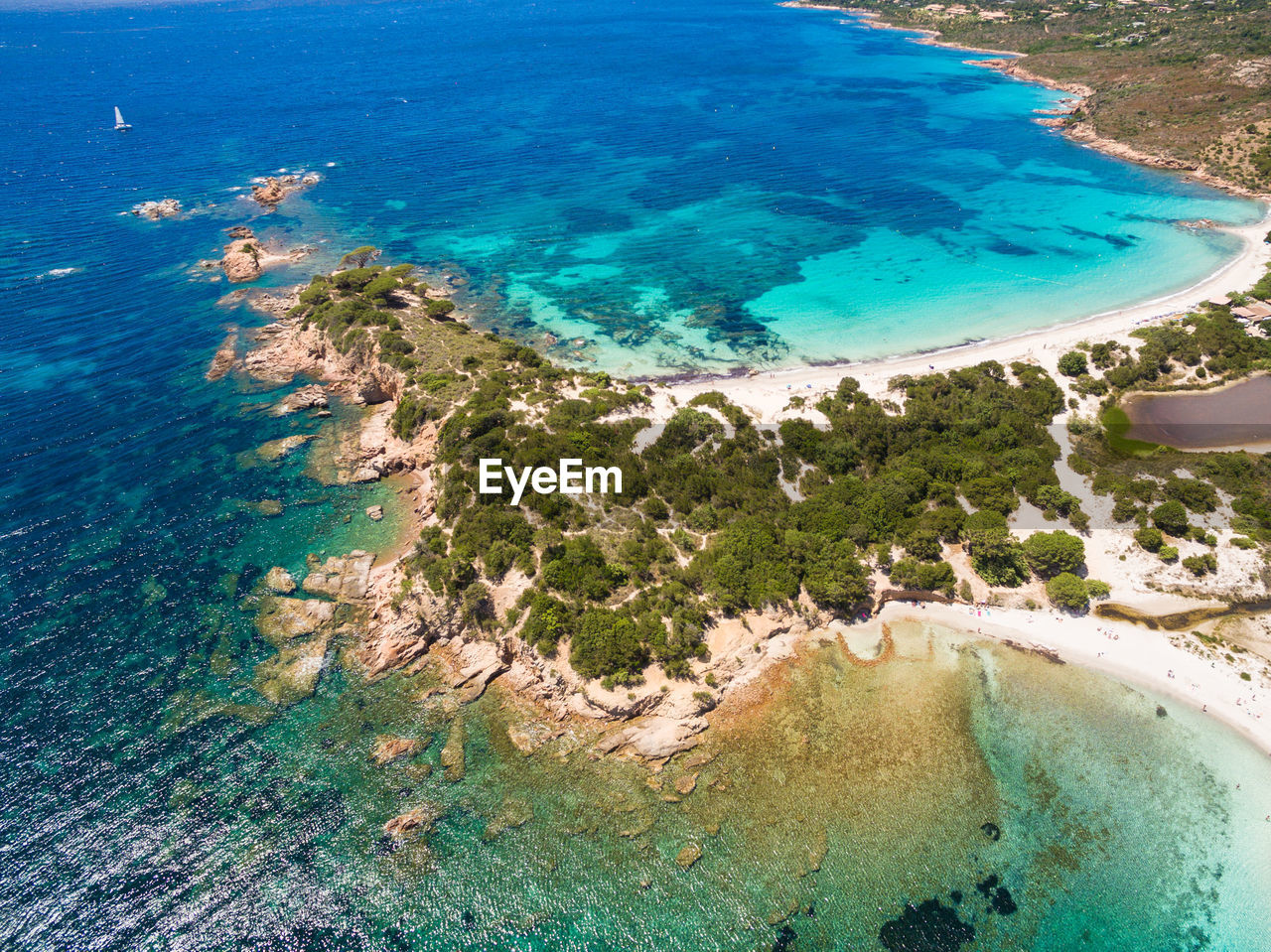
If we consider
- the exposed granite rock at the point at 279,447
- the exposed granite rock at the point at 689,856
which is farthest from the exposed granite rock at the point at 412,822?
the exposed granite rock at the point at 279,447

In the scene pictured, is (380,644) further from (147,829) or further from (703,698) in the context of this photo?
(703,698)

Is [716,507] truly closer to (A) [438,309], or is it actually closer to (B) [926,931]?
(B) [926,931]

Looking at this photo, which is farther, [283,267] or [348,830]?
[283,267]

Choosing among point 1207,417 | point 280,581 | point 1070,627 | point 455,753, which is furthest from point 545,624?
point 1207,417

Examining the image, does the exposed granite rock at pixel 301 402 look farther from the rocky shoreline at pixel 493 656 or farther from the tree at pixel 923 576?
the tree at pixel 923 576

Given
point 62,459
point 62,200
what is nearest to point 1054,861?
point 62,459

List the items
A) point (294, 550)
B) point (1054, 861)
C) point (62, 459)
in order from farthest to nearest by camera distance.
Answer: point (62, 459), point (294, 550), point (1054, 861)

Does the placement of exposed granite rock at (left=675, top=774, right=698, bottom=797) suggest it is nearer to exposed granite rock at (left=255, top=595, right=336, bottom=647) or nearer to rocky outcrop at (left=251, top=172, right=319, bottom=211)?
exposed granite rock at (left=255, top=595, right=336, bottom=647)

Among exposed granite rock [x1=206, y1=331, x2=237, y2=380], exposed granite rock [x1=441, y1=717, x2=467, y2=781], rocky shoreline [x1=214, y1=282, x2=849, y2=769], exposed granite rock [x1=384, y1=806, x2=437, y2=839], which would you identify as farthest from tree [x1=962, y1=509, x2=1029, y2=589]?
exposed granite rock [x1=206, y1=331, x2=237, y2=380]
